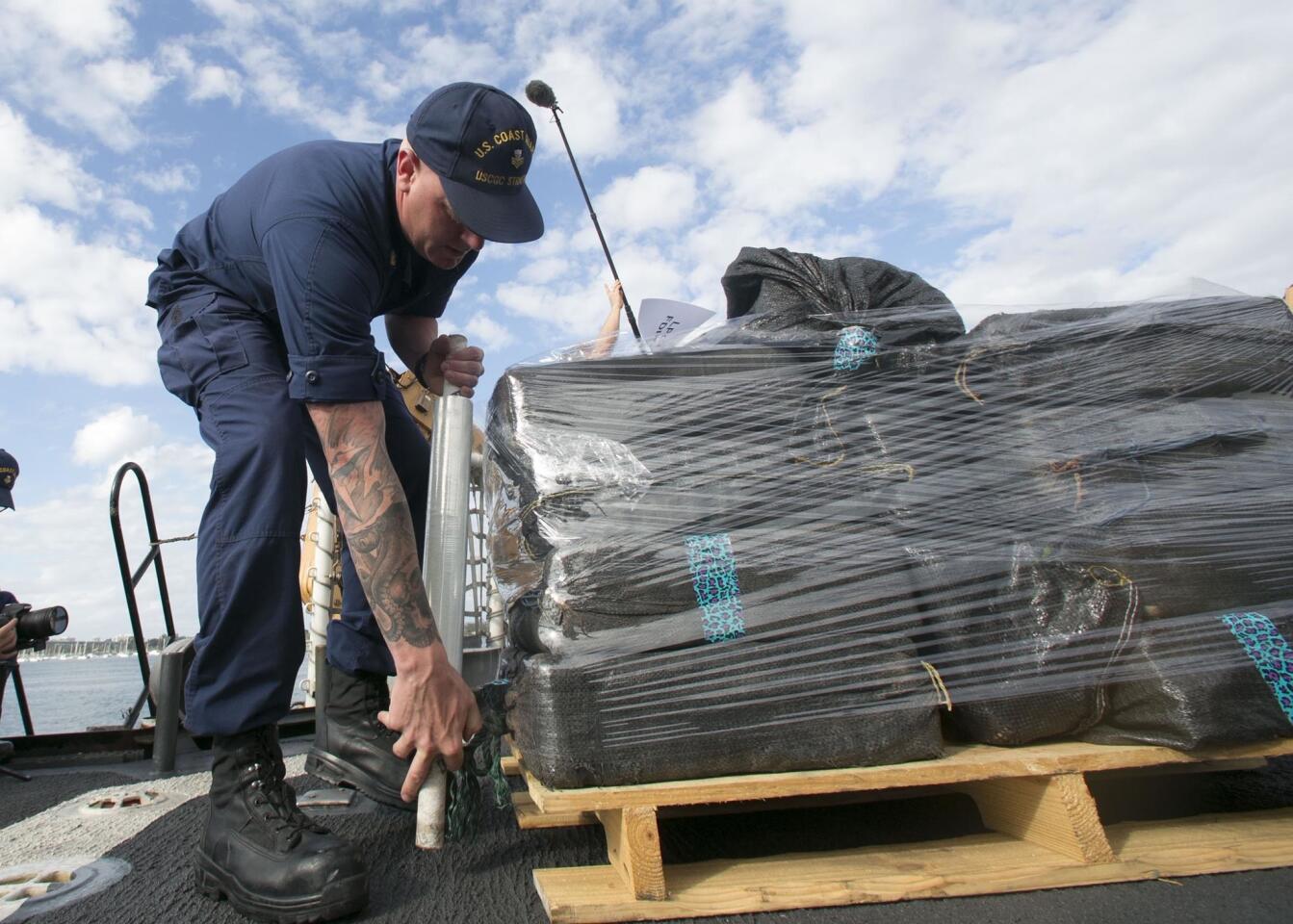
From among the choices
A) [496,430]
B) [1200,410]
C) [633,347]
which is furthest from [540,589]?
[1200,410]

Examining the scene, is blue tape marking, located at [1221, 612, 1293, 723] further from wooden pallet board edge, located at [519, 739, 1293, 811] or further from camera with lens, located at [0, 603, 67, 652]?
camera with lens, located at [0, 603, 67, 652]

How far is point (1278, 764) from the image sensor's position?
1942mm

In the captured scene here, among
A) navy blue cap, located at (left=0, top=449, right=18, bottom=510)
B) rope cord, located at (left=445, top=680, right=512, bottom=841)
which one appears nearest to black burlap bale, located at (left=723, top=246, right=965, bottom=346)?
rope cord, located at (left=445, top=680, right=512, bottom=841)

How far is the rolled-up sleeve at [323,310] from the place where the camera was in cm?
128

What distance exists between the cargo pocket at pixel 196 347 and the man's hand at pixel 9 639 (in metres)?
2.12

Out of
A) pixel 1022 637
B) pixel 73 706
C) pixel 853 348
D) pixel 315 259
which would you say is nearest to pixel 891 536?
pixel 1022 637

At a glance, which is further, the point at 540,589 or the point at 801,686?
the point at 540,589

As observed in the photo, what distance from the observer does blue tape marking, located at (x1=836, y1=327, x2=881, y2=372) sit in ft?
5.19

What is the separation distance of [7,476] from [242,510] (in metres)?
3.90

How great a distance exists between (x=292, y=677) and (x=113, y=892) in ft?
1.56

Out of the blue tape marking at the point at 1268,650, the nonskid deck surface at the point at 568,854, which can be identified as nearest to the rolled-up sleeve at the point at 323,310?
the nonskid deck surface at the point at 568,854

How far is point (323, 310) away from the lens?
1309 mm

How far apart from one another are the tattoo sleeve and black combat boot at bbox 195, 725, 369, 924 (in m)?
0.39

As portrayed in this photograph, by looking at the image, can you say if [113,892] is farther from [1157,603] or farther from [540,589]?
[1157,603]
